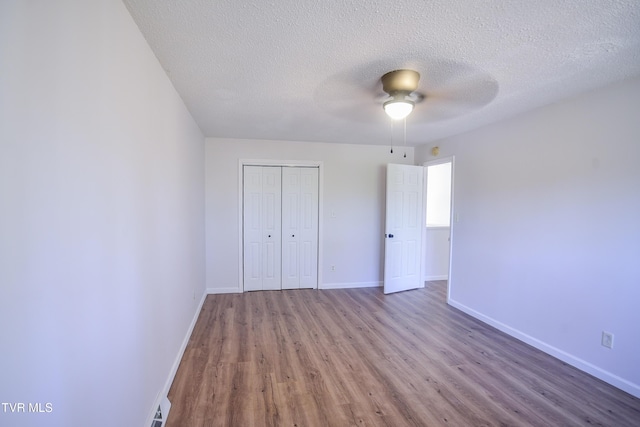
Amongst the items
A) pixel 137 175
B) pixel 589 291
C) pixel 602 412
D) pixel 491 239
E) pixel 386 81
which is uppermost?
pixel 386 81

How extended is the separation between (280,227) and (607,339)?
150 inches

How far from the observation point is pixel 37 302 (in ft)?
2.67

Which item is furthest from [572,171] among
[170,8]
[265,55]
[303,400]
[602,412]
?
[170,8]

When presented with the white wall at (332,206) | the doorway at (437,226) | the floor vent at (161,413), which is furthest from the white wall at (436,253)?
the floor vent at (161,413)

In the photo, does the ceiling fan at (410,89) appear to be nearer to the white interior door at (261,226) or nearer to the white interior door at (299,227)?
the white interior door at (299,227)

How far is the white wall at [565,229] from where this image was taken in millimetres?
2199

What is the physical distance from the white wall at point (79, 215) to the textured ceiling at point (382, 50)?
36 centimetres

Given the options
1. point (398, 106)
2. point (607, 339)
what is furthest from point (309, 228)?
point (607, 339)

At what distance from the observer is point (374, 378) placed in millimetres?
2314

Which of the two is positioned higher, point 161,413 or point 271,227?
point 271,227

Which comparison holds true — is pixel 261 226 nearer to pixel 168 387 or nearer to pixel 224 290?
pixel 224 290

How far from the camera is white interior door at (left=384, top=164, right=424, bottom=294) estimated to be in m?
4.46

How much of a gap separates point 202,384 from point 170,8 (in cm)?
248

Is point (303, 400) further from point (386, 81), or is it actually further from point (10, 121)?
point (386, 81)
